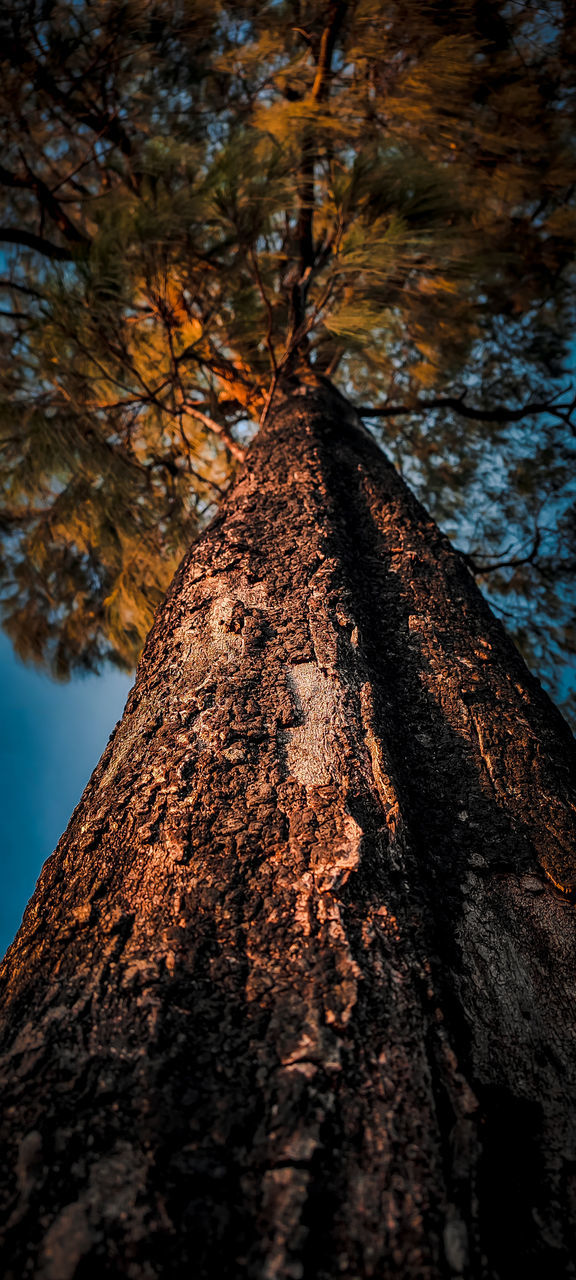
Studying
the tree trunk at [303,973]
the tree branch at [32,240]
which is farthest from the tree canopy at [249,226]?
the tree trunk at [303,973]

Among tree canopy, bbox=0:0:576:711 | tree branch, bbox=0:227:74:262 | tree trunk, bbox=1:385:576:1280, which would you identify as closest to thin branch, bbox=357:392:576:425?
tree canopy, bbox=0:0:576:711

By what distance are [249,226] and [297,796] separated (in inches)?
60.5

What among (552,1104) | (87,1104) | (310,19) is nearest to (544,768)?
(552,1104)

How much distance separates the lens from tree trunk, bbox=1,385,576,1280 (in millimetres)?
347

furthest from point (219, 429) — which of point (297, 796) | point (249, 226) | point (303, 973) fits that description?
point (303, 973)

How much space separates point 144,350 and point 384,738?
5.64 feet

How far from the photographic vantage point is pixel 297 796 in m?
0.60

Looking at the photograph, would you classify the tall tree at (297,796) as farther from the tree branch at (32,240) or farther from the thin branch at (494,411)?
the thin branch at (494,411)

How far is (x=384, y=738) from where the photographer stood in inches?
27.3

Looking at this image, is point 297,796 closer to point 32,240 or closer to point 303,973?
point 303,973

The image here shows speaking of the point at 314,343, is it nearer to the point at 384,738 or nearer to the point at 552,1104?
the point at 384,738

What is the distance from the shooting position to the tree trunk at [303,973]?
0.35 meters

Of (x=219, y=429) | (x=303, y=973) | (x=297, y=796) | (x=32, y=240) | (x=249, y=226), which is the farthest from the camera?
(x=219, y=429)

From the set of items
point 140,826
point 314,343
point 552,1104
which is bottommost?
point 552,1104
